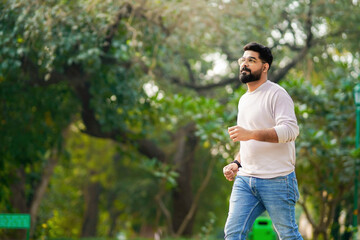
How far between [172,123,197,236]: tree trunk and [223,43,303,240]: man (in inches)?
352

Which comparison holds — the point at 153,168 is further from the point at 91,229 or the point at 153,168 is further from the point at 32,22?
the point at 91,229

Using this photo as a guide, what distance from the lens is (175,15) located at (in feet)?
24.9

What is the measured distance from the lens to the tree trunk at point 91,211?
769 inches

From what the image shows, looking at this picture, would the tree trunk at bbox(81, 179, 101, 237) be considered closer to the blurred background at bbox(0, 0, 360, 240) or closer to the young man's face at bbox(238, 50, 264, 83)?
the blurred background at bbox(0, 0, 360, 240)

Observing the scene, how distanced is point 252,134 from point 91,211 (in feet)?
58.6

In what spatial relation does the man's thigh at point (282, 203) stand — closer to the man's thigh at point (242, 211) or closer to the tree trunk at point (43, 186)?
the man's thigh at point (242, 211)

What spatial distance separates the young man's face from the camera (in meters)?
3.37

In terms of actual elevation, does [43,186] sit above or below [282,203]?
below

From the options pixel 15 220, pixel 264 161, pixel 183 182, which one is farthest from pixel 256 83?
pixel 183 182

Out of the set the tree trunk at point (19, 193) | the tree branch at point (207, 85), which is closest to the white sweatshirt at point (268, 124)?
the tree trunk at point (19, 193)

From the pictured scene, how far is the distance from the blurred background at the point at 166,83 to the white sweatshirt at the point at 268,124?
13.3 feet

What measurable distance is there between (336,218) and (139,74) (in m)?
4.26

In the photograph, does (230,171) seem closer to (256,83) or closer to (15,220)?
(256,83)

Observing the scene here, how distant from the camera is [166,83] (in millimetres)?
11352
